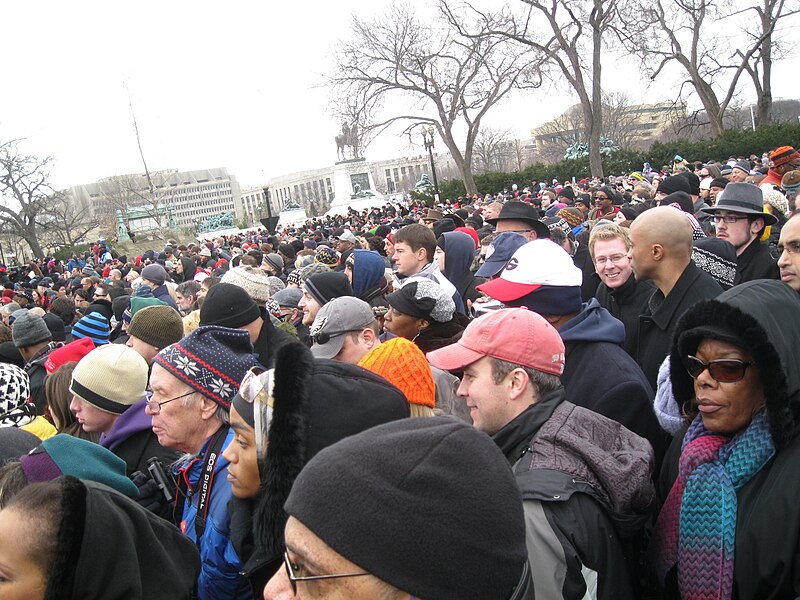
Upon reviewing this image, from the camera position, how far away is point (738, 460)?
234cm

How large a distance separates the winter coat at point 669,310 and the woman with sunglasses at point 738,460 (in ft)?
4.78

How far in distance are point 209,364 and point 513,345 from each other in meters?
1.46

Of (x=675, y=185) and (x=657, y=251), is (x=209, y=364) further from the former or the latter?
(x=675, y=185)

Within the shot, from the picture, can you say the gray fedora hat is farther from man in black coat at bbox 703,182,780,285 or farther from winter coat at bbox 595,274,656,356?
winter coat at bbox 595,274,656,356

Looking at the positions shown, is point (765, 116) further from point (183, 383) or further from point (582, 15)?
point (183, 383)

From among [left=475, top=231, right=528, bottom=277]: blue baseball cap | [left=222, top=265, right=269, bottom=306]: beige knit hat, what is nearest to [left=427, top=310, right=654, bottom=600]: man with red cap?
[left=475, top=231, right=528, bottom=277]: blue baseball cap

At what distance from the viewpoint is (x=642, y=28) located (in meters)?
28.7

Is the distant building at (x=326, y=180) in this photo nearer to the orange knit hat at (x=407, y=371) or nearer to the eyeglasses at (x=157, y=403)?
the eyeglasses at (x=157, y=403)

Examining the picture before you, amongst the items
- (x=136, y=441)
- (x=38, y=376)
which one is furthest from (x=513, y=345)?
(x=38, y=376)

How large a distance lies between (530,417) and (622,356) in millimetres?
1052

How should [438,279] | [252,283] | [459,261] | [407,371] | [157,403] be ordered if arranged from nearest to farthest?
[407,371] → [157,403] → [438,279] → [252,283] → [459,261]

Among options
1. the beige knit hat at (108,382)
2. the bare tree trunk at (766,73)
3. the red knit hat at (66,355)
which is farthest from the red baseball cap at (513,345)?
the bare tree trunk at (766,73)

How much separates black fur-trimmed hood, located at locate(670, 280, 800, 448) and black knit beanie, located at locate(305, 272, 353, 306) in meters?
3.36

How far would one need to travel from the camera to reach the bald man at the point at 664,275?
404 centimetres
